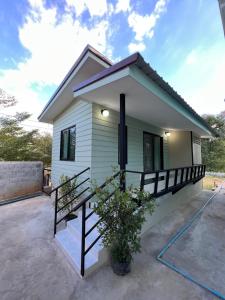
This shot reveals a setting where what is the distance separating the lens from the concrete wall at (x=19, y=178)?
18.7 ft

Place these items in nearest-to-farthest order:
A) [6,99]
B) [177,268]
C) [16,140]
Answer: [177,268] → [16,140] → [6,99]

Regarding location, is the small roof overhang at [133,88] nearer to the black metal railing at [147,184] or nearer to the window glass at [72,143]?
the black metal railing at [147,184]

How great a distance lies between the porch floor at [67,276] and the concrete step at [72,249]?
0.09m

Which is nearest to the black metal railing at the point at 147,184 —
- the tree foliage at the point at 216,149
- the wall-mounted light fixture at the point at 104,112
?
the wall-mounted light fixture at the point at 104,112

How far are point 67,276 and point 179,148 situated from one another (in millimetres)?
→ 6339

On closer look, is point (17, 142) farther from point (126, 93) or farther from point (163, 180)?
point (163, 180)

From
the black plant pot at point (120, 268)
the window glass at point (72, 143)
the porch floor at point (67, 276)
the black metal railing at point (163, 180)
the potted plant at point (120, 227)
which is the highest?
the window glass at point (72, 143)

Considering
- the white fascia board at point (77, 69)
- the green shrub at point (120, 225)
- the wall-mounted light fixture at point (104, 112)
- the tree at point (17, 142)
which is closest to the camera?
the green shrub at point (120, 225)

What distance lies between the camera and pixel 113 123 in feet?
13.5

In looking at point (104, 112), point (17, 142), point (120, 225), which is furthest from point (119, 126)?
point (17, 142)

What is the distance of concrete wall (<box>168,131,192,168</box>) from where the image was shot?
6.67 meters

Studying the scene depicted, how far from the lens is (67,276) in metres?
2.07

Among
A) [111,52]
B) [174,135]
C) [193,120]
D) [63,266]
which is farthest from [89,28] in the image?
[63,266]

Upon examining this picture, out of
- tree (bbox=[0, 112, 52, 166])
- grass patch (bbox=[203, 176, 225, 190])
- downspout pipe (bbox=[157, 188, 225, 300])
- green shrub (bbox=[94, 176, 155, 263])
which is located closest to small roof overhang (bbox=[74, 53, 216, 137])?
green shrub (bbox=[94, 176, 155, 263])
